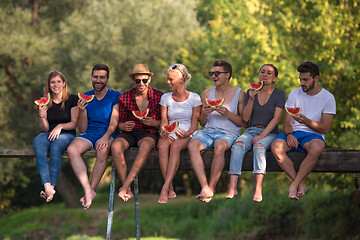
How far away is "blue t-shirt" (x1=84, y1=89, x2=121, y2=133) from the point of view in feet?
23.6

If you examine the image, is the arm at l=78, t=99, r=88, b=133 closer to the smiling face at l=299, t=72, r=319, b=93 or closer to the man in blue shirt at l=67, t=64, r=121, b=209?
the man in blue shirt at l=67, t=64, r=121, b=209

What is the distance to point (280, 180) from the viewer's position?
19.1 metres

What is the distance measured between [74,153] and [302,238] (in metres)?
11.9

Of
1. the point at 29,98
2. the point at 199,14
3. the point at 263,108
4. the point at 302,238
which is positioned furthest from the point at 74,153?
the point at 29,98

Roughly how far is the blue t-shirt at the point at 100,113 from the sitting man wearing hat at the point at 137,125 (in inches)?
9.5

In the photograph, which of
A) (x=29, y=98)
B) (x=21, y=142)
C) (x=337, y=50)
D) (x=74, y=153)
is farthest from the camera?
(x=29, y=98)

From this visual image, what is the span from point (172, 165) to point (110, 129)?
97cm

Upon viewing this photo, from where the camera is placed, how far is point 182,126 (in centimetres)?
688

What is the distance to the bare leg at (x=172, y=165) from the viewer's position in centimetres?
656

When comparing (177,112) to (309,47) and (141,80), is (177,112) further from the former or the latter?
(309,47)

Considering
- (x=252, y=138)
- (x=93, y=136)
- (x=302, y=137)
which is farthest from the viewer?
(x=93, y=136)

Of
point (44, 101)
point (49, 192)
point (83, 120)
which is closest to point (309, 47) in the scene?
point (83, 120)

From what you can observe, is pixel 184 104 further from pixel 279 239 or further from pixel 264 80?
pixel 279 239

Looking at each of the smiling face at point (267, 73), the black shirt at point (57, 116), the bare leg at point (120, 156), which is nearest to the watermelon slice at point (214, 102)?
the smiling face at point (267, 73)
